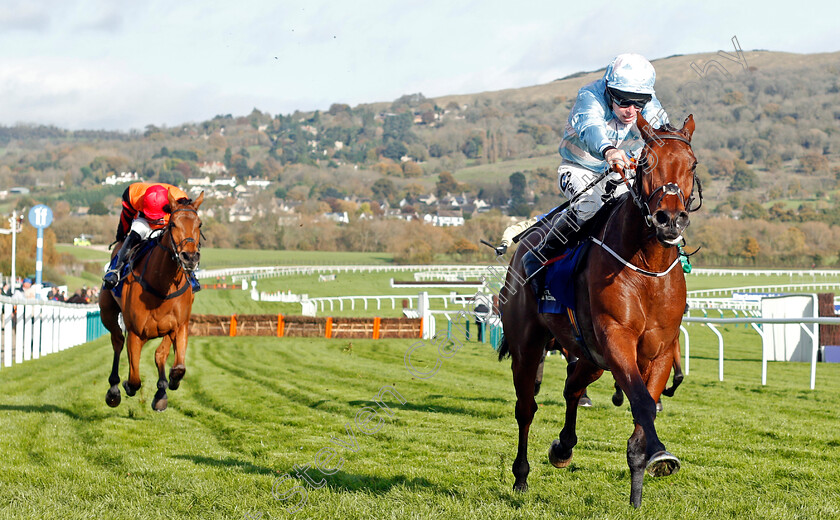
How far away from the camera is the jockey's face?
495cm

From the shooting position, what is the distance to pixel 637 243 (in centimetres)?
407

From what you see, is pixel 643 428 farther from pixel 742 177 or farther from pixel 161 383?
pixel 742 177

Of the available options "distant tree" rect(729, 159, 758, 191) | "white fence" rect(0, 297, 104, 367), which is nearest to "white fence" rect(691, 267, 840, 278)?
"distant tree" rect(729, 159, 758, 191)

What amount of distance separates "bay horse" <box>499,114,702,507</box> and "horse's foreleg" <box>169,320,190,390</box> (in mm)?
4091

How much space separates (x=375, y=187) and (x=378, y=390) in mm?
164912

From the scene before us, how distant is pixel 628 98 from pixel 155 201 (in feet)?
17.4

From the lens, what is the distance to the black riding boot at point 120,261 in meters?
8.18

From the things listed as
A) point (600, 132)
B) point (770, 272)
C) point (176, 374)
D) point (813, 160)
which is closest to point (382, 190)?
point (813, 160)

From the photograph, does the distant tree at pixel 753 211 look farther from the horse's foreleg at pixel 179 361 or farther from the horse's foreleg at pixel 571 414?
the horse's foreleg at pixel 571 414

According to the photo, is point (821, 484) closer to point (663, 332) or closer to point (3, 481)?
point (663, 332)

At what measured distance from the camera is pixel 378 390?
Result: 10453 millimetres

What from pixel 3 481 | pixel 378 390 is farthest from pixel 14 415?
pixel 378 390

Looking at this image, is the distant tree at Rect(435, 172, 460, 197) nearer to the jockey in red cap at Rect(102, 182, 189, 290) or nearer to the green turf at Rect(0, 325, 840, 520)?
the green turf at Rect(0, 325, 840, 520)

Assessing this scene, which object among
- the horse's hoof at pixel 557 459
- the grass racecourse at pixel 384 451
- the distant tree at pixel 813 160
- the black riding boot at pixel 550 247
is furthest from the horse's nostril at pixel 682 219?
the distant tree at pixel 813 160
